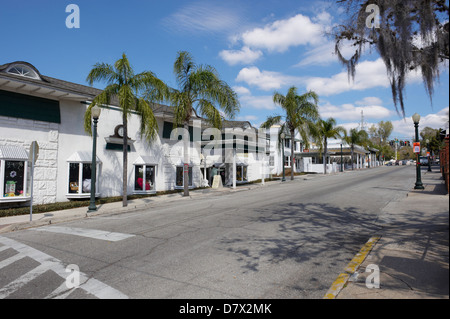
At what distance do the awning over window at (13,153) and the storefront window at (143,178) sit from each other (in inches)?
251

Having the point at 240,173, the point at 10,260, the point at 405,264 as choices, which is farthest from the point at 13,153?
the point at 240,173

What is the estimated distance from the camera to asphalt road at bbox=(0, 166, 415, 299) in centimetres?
425

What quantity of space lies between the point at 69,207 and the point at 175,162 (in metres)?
8.69

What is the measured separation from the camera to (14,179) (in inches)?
509

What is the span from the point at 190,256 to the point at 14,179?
1140 centimetres

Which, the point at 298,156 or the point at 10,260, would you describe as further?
the point at 298,156

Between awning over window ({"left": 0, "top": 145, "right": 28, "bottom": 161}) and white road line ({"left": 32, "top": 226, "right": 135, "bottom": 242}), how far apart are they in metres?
4.74

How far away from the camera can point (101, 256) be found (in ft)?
19.5

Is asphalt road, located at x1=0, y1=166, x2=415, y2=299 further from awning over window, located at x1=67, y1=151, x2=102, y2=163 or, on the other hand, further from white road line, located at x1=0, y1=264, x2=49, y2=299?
awning over window, located at x1=67, y1=151, x2=102, y2=163

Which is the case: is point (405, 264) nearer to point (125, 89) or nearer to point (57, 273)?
point (57, 273)

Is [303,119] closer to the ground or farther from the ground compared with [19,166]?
farther from the ground

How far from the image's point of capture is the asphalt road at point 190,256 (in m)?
4.25
